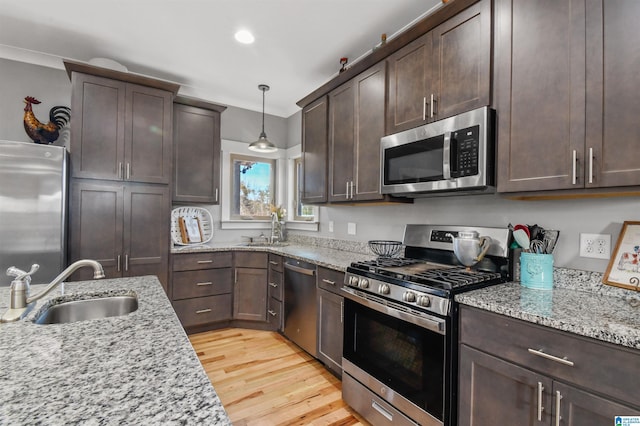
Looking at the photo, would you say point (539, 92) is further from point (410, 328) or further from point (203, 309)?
point (203, 309)

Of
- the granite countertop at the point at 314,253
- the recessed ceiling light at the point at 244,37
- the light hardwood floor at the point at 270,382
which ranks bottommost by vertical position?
the light hardwood floor at the point at 270,382

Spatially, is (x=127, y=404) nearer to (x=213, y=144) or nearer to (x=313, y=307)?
(x=313, y=307)

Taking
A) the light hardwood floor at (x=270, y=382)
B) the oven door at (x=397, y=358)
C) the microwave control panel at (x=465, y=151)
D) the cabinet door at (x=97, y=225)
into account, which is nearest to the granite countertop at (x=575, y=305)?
the oven door at (x=397, y=358)

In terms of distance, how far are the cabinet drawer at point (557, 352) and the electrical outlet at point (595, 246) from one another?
0.67m

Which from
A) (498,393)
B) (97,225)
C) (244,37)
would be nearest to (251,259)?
(97,225)

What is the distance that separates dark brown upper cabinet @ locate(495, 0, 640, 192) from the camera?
120 centimetres

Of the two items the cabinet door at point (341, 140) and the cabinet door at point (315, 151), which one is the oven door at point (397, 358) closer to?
the cabinet door at point (341, 140)

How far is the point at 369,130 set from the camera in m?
2.40

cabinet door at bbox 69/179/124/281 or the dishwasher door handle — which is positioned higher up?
cabinet door at bbox 69/179/124/281

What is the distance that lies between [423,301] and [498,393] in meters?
0.45

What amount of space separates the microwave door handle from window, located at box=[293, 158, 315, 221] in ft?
7.36

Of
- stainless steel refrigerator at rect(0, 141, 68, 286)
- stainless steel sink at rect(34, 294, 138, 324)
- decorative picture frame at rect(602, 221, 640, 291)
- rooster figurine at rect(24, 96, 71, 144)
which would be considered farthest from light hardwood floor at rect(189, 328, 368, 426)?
rooster figurine at rect(24, 96, 71, 144)

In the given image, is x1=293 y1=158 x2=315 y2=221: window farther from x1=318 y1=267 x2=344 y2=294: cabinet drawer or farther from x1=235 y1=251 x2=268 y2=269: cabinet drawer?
x1=318 y1=267 x2=344 y2=294: cabinet drawer

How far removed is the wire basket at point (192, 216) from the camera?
3387mm
